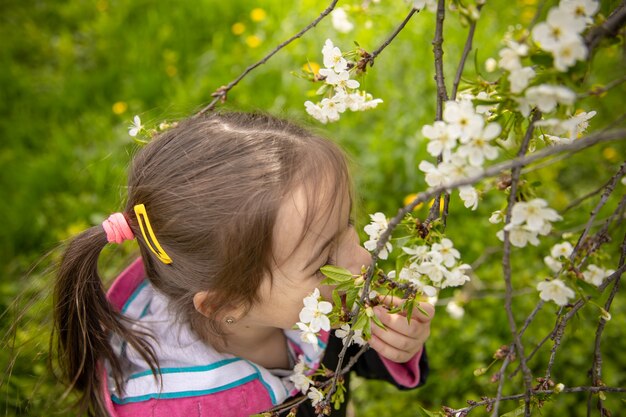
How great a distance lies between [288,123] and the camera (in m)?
1.44

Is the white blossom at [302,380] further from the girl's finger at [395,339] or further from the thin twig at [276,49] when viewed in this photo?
the thin twig at [276,49]

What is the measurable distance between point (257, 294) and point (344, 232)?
0.23 meters

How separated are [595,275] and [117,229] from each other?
92cm

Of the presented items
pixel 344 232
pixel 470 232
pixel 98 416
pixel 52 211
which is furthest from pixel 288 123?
pixel 52 211

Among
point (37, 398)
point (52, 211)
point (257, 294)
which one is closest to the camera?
point (257, 294)

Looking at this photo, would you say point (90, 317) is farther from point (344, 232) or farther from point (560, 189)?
point (560, 189)

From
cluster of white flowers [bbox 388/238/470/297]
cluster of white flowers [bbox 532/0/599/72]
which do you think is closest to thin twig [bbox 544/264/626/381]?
cluster of white flowers [bbox 388/238/470/297]

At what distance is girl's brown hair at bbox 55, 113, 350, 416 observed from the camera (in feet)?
4.10

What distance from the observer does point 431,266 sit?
3.09 ft

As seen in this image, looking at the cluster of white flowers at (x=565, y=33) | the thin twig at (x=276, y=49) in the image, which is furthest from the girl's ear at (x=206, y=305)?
the cluster of white flowers at (x=565, y=33)

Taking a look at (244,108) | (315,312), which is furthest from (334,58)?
(244,108)

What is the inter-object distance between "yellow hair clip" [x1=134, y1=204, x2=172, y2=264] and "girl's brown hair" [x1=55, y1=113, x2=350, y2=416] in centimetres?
2

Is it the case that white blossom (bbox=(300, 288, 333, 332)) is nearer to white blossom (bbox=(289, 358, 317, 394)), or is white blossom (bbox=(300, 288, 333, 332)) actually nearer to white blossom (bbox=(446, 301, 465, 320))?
white blossom (bbox=(289, 358, 317, 394))

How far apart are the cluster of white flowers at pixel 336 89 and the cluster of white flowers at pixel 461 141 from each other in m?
0.31
